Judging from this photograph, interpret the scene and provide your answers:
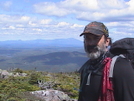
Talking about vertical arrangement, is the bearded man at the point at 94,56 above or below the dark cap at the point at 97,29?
below

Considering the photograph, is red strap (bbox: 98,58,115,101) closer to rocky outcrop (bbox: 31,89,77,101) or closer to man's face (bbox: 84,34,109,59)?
man's face (bbox: 84,34,109,59)

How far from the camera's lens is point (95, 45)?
10.7ft

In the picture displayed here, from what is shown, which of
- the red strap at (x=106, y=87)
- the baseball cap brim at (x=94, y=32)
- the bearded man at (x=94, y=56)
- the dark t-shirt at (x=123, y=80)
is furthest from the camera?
the baseball cap brim at (x=94, y=32)

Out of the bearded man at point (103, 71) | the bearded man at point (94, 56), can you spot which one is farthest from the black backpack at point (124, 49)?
the bearded man at point (94, 56)

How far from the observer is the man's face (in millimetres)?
3223

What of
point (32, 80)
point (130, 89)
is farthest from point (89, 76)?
point (32, 80)

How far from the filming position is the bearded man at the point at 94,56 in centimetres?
309

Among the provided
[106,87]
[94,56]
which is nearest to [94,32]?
[94,56]

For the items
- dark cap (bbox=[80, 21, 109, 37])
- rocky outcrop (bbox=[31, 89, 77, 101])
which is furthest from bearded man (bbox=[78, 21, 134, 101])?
rocky outcrop (bbox=[31, 89, 77, 101])

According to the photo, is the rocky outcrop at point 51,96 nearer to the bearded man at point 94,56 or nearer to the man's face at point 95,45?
the bearded man at point 94,56

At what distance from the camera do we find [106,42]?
3.37 meters

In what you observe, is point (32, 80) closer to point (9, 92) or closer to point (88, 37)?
point (9, 92)

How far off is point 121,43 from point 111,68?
38cm

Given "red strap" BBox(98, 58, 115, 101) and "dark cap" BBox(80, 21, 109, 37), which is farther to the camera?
"dark cap" BBox(80, 21, 109, 37)
